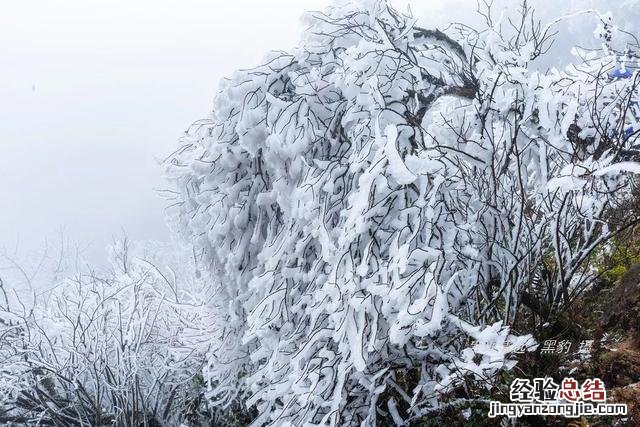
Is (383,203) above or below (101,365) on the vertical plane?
above

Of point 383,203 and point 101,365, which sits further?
point 101,365

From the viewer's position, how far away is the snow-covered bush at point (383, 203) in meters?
3.37

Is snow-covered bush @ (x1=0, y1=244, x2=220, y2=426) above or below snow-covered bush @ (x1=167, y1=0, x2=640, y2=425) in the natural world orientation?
below

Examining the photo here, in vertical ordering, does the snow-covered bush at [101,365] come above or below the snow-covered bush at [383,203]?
below

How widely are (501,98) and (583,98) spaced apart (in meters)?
1.30

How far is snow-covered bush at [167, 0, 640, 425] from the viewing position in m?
3.37

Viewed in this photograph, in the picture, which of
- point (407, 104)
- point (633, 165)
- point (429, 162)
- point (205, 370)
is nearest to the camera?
point (633, 165)

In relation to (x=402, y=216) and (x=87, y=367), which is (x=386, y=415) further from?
(x=87, y=367)

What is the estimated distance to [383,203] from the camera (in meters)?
3.49

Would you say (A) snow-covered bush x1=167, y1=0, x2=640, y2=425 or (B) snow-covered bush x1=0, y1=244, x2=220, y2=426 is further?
(B) snow-covered bush x1=0, y1=244, x2=220, y2=426

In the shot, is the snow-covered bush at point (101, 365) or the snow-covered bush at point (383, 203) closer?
the snow-covered bush at point (383, 203)

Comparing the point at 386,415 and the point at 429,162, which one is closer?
the point at 429,162

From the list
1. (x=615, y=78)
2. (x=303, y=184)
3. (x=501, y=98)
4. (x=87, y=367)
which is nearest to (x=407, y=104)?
(x=501, y=98)

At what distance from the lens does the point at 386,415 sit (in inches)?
173
